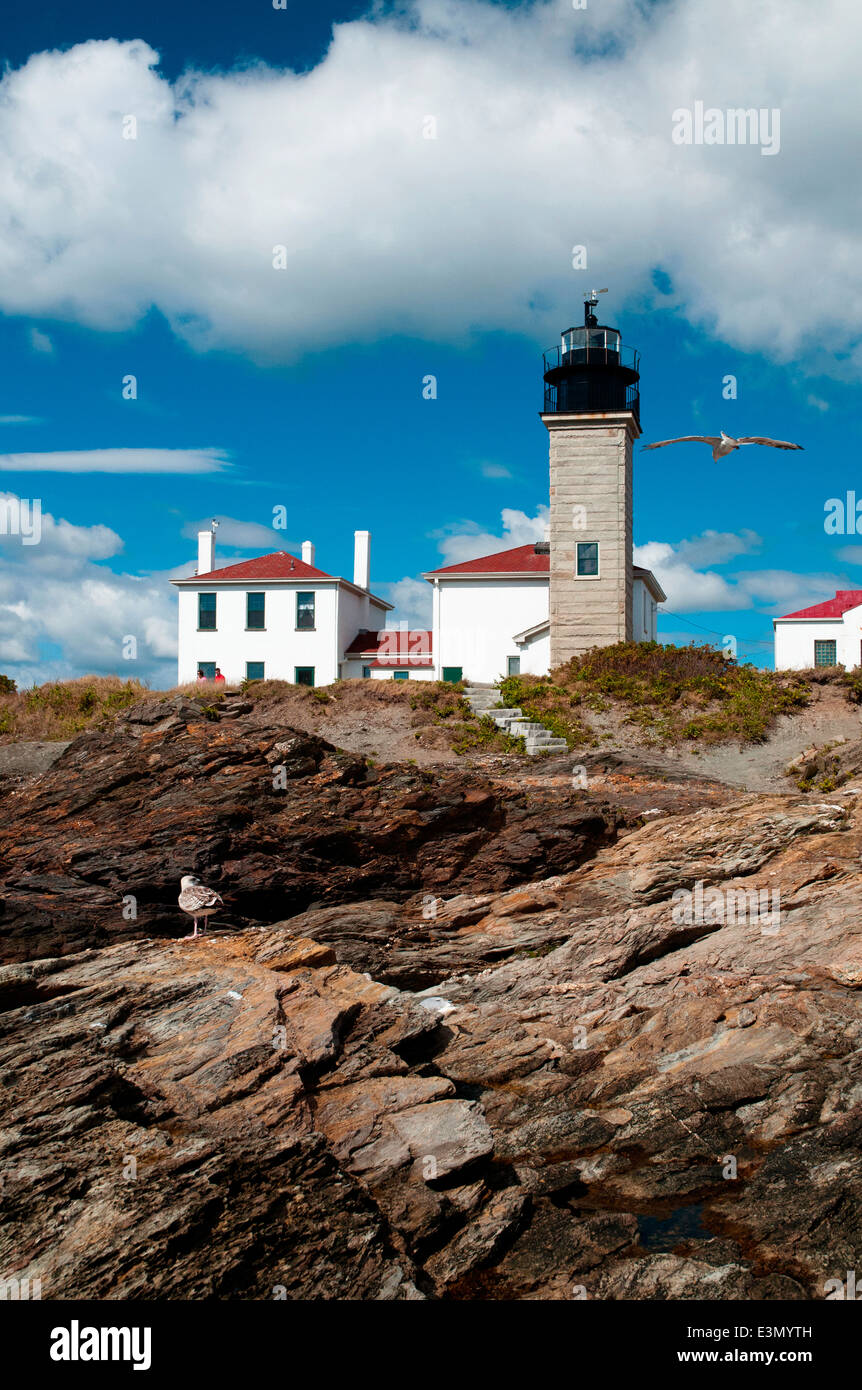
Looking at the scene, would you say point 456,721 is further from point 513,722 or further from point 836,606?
point 836,606

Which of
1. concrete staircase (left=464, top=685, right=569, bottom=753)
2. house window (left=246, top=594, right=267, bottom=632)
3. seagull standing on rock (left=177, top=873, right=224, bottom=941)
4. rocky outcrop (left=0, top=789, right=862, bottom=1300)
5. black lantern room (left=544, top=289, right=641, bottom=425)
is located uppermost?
black lantern room (left=544, top=289, right=641, bottom=425)

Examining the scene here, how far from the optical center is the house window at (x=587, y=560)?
34125mm

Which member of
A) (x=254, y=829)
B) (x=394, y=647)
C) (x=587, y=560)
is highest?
(x=587, y=560)

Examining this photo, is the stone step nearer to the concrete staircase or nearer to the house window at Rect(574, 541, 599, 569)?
the concrete staircase

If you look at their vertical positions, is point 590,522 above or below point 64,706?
above

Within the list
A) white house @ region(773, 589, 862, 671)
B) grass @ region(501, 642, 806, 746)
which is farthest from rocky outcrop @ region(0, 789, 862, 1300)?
white house @ region(773, 589, 862, 671)

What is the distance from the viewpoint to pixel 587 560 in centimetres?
3425

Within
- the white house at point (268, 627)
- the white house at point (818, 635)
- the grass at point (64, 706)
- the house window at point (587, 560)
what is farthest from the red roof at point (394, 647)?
the white house at point (818, 635)

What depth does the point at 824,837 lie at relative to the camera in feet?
48.6

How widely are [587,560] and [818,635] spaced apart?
16.1 meters

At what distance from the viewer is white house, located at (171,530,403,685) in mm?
37062

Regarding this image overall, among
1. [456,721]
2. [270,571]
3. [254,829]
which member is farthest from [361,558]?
[254,829]

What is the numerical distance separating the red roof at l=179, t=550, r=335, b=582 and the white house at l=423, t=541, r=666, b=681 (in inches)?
184

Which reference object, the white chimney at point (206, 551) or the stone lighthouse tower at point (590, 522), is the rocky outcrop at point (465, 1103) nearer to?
the stone lighthouse tower at point (590, 522)
